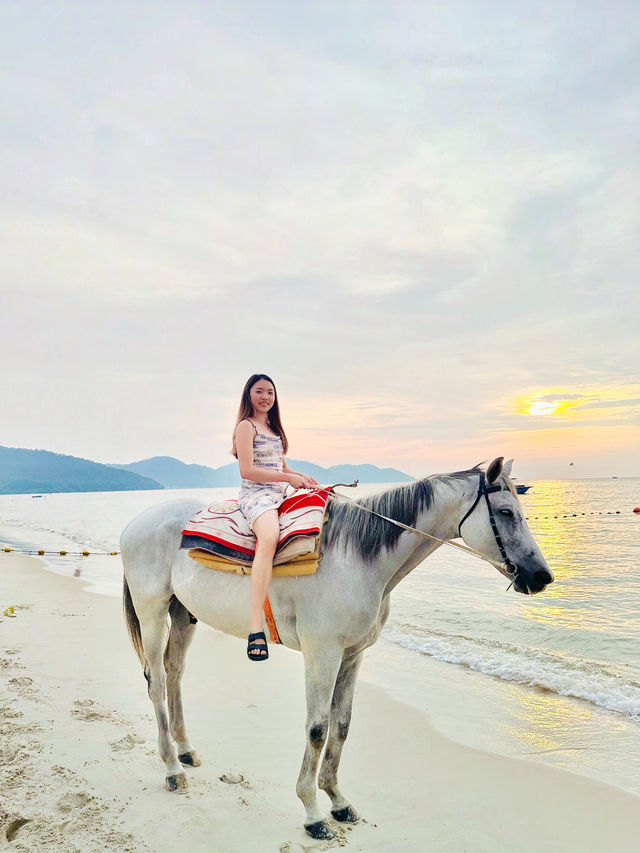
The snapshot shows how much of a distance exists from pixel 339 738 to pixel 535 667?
485cm

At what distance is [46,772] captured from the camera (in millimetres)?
3443

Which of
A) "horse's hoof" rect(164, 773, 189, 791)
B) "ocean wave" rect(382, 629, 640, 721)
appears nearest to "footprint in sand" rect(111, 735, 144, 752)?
"horse's hoof" rect(164, 773, 189, 791)

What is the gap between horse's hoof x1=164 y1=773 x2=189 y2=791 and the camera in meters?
3.41

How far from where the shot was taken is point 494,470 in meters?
2.87

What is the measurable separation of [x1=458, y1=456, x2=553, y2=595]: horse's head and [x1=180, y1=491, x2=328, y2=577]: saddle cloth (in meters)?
0.83

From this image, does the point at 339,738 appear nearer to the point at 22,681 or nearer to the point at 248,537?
the point at 248,537

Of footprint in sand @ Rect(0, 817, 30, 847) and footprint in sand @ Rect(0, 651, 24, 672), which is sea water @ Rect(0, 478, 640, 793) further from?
footprint in sand @ Rect(0, 651, 24, 672)

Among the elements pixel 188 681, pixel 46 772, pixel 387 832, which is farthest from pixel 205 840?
pixel 188 681

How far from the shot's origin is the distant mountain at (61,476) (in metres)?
164

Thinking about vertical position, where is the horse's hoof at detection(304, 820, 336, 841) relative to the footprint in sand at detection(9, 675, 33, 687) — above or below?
above

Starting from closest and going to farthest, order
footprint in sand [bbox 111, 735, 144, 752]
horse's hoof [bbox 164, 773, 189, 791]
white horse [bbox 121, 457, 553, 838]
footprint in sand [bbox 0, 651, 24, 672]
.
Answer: white horse [bbox 121, 457, 553, 838] → horse's hoof [bbox 164, 773, 189, 791] → footprint in sand [bbox 111, 735, 144, 752] → footprint in sand [bbox 0, 651, 24, 672]

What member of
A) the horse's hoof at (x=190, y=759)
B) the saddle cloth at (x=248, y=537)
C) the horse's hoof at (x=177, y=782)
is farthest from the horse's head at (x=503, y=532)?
the horse's hoof at (x=190, y=759)

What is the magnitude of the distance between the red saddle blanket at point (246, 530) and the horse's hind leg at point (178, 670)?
78cm

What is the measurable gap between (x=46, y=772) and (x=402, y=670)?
428 centimetres
